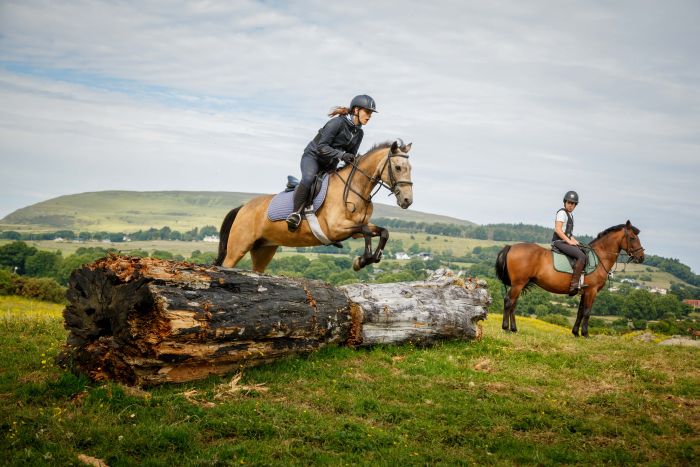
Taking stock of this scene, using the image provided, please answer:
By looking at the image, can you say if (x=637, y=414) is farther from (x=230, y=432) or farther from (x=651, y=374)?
(x=230, y=432)

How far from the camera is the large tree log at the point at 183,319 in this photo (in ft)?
26.5

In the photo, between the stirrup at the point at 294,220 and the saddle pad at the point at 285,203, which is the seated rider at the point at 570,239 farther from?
the stirrup at the point at 294,220

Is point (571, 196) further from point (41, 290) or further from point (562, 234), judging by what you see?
point (41, 290)

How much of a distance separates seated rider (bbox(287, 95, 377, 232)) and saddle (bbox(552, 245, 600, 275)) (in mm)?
7613

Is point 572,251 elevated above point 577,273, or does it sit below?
above

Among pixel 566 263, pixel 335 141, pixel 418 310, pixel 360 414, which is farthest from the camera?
pixel 566 263

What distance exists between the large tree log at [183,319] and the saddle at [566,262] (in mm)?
8491

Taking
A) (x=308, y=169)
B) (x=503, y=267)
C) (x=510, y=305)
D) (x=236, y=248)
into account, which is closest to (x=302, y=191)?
(x=308, y=169)

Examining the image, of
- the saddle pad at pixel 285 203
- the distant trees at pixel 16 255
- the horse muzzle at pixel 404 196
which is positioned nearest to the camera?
the horse muzzle at pixel 404 196

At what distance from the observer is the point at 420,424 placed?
7496 mm

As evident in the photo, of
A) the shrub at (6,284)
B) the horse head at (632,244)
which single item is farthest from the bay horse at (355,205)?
the shrub at (6,284)

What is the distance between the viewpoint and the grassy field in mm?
6414

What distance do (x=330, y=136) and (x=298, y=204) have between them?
1.72 m

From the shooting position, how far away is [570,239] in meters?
16.8
